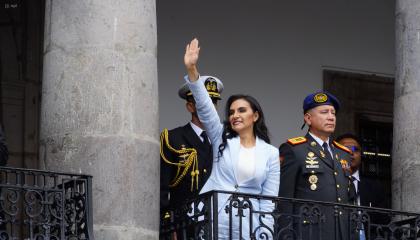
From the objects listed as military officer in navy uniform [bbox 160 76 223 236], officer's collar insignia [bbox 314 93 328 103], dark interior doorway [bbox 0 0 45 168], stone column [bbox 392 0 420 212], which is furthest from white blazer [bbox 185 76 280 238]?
dark interior doorway [bbox 0 0 45 168]

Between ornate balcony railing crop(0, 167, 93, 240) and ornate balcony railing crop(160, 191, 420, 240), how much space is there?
3.25 feet

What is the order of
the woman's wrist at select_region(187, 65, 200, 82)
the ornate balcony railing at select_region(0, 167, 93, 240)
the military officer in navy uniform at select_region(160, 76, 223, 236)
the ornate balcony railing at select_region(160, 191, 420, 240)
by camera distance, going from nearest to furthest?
the ornate balcony railing at select_region(0, 167, 93, 240), the woman's wrist at select_region(187, 65, 200, 82), the ornate balcony railing at select_region(160, 191, 420, 240), the military officer in navy uniform at select_region(160, 76, 223, 236)

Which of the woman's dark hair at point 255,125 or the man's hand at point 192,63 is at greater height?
the man's hand at point 192,63

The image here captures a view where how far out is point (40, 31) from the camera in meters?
18.9

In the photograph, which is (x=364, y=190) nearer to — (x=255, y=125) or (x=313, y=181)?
(x=313, y=181)

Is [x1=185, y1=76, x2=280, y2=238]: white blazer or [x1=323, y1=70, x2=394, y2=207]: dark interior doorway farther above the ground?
[x1=323, y1=70, x2=394, y2=207]: dark interior doorway

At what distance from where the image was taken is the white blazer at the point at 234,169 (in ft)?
48.9

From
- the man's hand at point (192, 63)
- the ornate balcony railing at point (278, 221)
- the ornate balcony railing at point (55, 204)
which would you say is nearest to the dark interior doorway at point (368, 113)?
the ornate balcony railing at point (278, 221)

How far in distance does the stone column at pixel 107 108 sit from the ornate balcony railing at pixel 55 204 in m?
0.18

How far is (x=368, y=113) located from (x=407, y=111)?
13.2ft

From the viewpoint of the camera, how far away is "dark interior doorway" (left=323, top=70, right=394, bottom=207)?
66.3ft

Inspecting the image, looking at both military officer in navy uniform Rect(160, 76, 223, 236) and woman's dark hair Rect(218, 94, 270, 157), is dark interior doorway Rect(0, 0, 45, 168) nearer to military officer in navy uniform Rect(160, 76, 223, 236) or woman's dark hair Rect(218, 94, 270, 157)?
military officer in navy uniform Rect(160, 76, 223, 236)

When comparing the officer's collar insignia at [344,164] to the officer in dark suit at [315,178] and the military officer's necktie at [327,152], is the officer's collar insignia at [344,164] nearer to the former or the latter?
the officer in dark suit at [315,178]

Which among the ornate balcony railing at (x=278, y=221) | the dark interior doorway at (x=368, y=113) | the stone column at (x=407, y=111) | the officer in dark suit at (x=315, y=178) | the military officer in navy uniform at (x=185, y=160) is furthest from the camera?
the dark interior doorway at (x=368, y=113)
